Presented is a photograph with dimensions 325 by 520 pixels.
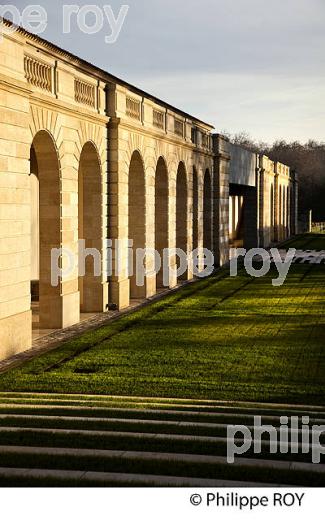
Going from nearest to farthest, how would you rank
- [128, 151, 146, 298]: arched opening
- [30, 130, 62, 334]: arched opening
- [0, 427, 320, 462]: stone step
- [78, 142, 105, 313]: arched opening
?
1. [0, 427, 320, 462]: stone step
2. [30, 130, 62, 334]: arched opening
3. [78, 142, 105, 313]: arched opening
4. [128, 151, 146, 298]: arched opening

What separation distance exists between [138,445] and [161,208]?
86.9ft

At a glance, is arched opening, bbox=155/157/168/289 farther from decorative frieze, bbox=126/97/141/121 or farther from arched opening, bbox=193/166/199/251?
arched opening, bbox=193/166/199/251

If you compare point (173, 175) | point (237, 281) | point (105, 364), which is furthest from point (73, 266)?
point (237, 281)

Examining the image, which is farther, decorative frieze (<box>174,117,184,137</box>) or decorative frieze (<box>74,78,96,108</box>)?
decorative frieze (<box>174,117,184,137</box>)

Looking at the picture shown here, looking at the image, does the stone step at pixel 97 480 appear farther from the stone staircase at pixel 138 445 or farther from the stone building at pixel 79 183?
the stone building at pixel 79 183

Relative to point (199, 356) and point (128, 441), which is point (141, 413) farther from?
point (199, 356)

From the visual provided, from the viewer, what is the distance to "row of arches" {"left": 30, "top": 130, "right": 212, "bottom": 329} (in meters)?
23.8

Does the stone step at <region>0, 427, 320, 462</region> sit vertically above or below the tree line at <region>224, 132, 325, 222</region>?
below

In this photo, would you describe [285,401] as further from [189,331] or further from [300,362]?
[189,331]

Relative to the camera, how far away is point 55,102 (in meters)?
22.8

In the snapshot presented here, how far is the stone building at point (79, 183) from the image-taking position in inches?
787

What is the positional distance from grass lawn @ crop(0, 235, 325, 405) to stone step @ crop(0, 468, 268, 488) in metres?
6.22

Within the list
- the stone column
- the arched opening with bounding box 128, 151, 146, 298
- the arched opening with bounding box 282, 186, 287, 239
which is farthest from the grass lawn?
the arched opening with bounding box 282, 186, 287, 239

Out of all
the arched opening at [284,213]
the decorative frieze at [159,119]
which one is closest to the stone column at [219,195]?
the decorative frieze at [159,119]
